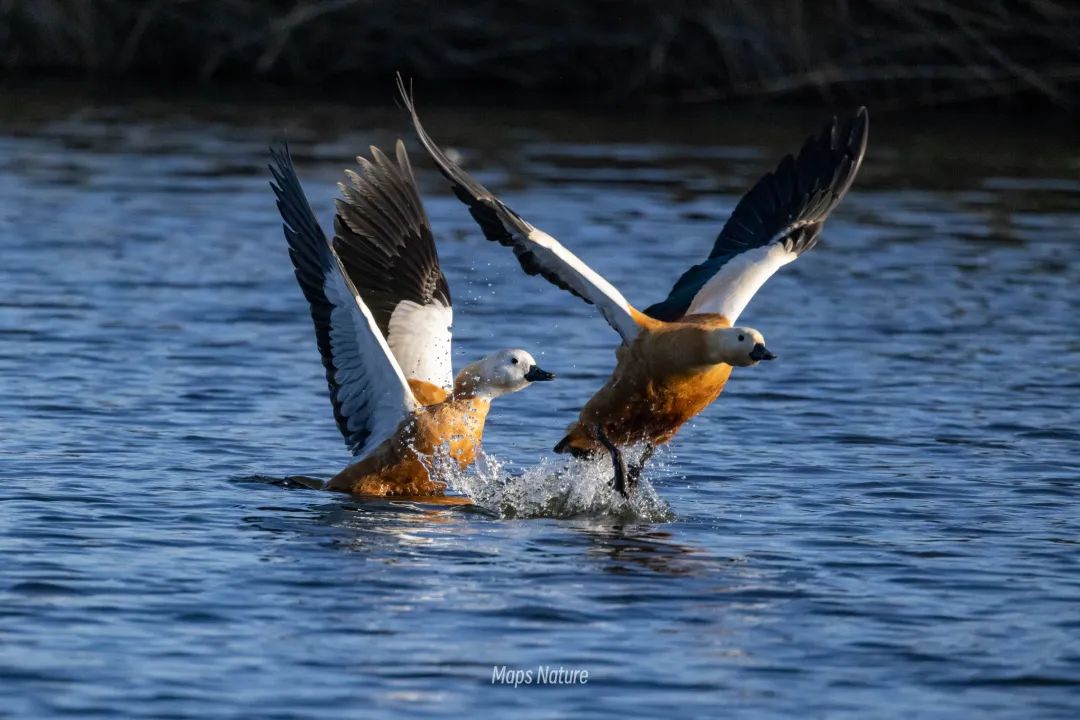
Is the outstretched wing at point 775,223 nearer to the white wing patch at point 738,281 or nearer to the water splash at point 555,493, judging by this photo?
the white wing patch at point 738,281

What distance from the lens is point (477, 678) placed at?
19.0 feet

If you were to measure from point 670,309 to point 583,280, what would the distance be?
1053 millimetres

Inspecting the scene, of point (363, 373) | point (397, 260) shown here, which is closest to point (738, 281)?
point (397, 260)

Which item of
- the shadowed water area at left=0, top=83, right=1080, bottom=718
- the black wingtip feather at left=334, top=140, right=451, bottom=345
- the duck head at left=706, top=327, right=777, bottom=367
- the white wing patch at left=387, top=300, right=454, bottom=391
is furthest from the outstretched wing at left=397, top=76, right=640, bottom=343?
the black wingtip feather at left=334, top=140, right=451, bottom=345

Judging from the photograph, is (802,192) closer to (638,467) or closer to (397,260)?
(638,467)

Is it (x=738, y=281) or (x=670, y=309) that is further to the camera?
(x=670, y=309)

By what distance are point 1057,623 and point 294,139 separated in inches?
562

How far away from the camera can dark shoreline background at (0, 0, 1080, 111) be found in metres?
22.9

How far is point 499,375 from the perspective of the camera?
8.53 m

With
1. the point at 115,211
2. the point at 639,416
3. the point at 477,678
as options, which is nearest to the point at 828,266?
the point at 115,211

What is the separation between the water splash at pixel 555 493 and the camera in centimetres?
816

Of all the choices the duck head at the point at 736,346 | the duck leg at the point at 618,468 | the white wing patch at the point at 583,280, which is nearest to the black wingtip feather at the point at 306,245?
the white wing patch at the point at 583,280

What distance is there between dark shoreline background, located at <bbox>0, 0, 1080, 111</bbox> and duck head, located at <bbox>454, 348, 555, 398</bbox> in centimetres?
1430

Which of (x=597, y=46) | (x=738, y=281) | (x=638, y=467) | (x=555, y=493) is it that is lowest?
(x=555, y=493)
